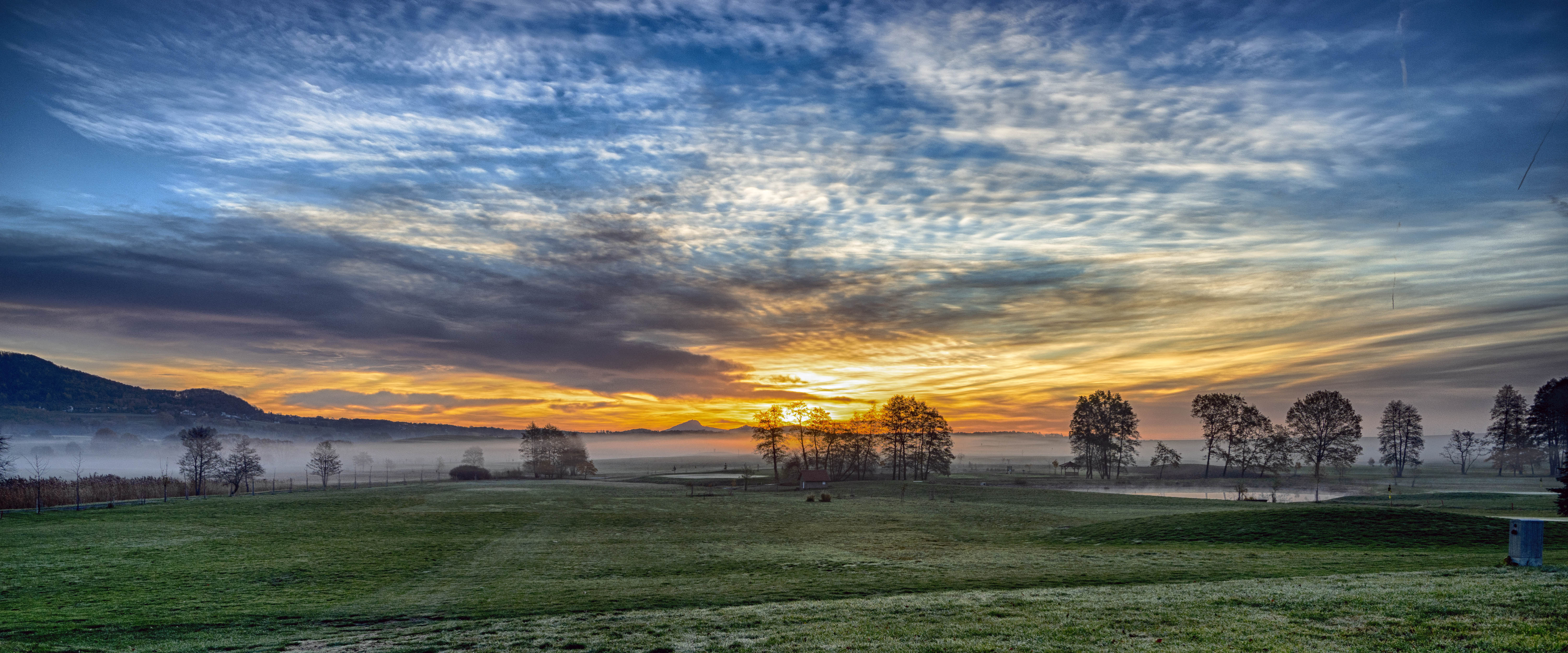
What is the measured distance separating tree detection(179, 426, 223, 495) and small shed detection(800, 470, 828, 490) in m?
77.9

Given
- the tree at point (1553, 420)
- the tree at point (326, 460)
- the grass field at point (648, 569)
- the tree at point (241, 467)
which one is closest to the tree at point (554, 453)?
the tree at point (326, 460)

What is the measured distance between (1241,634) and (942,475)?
97952 millimetres

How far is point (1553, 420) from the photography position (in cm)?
8744

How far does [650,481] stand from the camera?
331 feet

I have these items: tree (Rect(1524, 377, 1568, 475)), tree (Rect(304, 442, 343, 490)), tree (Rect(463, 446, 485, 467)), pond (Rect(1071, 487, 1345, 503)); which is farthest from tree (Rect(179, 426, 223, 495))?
tree (Rect(1524, 377, 1568, 475))

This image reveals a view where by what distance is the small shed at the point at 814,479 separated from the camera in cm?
9044

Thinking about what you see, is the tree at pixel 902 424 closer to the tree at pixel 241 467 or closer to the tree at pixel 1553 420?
the tree at pixel 1553 420

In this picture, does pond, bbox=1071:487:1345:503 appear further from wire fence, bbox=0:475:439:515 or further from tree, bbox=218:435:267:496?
tree, bbox=218:435:267:496

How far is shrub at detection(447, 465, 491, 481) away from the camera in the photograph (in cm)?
10956

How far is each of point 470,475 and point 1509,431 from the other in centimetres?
16694

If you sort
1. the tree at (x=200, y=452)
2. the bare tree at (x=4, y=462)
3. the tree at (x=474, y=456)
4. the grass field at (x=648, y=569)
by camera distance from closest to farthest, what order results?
1. the grass field at (x=648, y=569)
2. the bare tree at (x=4, y=462)
3. the tree at (x=200, y=452)
4. the tree at (x=474, y=456)

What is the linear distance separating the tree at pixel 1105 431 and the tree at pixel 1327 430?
2168 cm

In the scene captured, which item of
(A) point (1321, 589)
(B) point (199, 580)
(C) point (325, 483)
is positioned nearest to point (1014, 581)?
(A) point (1321, 589)

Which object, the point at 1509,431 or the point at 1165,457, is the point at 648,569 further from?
the point at 1509,431
